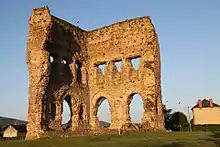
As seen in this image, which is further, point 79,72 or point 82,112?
point 79,72

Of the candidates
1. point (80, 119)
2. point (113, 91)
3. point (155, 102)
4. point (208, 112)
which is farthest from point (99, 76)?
point (208, 112)

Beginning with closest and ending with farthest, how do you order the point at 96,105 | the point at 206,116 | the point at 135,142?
the point at 135,142 < the point at 96,105 < the point at 206,116

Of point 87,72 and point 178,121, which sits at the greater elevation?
point 87,72

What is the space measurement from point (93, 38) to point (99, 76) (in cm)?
345

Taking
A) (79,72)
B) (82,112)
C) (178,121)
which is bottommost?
(178,121)

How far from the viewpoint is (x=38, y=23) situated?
21.9m

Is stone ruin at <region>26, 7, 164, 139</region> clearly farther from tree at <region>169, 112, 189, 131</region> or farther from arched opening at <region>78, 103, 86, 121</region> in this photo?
tree at <region>169, 112, 189, 131</region>

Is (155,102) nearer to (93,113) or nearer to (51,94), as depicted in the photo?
(93,113)

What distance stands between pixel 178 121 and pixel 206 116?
646 centimetres

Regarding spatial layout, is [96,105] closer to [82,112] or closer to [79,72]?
[82,112]

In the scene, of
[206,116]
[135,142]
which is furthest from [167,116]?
[135,142]

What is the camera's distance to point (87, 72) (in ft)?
86.9

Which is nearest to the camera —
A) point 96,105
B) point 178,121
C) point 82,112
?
point 82,112

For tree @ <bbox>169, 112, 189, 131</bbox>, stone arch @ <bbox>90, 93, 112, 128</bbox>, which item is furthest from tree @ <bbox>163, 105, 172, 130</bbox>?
stone arch @ <bbox>90, 93, 112, 128</bbox>
